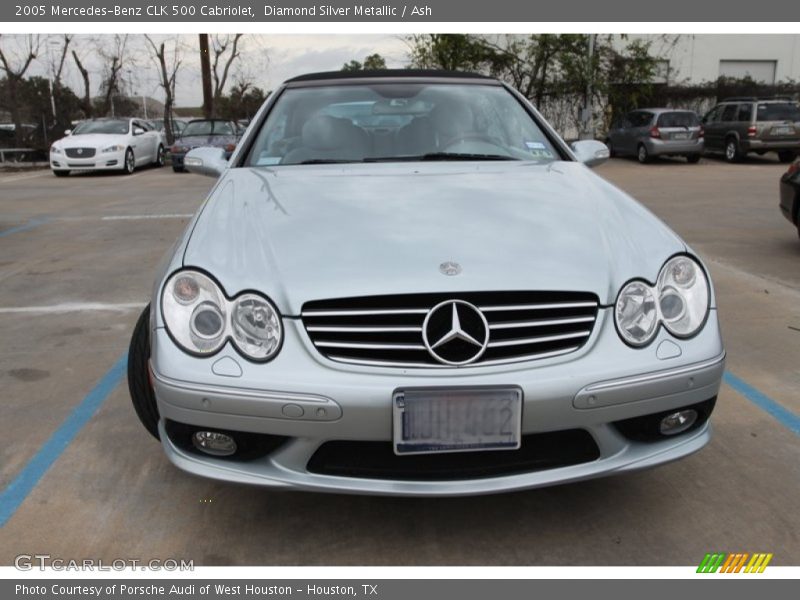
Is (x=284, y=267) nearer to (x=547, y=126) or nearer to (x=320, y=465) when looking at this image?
(x=320, y=465)

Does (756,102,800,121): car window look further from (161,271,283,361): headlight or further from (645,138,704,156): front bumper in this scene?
(161,271,283,361): headlight

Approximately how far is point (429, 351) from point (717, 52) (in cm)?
3089

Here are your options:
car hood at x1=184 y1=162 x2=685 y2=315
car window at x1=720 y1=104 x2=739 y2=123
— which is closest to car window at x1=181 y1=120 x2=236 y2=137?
car window at x1=720 y1=104 x2=739 y2=123

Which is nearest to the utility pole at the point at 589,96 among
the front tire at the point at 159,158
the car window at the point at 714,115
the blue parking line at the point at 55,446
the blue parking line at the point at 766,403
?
the car window at the point at 714,115

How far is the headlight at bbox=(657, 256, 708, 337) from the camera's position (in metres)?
2.37

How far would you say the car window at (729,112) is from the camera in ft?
60.4

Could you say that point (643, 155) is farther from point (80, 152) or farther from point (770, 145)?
point (80, 152)

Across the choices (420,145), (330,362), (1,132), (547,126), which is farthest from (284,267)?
(1,132)

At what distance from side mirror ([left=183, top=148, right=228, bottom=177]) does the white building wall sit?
2727 cm

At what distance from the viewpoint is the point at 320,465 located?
2.24 meters

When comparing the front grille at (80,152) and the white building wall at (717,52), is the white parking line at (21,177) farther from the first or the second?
the white building wall at (717,52)

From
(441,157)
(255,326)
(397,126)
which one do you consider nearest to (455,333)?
(255,326)

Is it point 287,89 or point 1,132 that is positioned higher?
point 287,89
